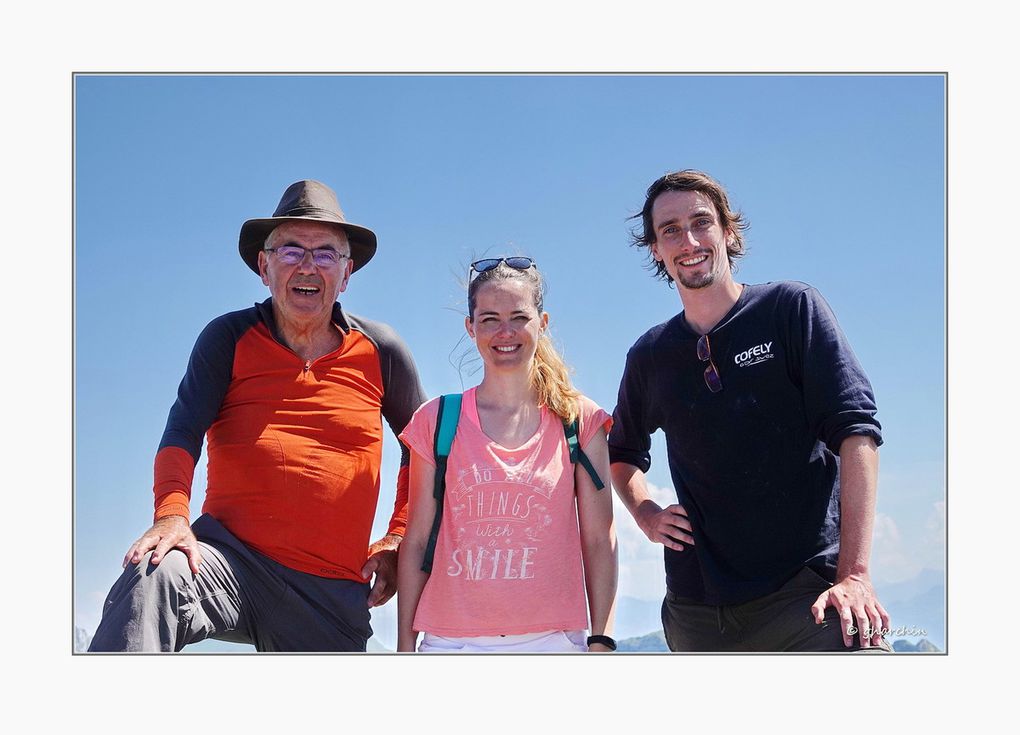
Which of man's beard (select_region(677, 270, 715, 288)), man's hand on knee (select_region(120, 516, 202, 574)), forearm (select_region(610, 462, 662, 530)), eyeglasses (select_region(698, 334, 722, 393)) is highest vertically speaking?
man's beard (select_region(677, 270, 715, 288))

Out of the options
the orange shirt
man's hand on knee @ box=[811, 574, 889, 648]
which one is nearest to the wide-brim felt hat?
the orange shirt

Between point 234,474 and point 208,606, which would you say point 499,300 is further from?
point 208,606

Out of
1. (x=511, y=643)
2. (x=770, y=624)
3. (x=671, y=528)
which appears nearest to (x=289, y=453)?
(x=511, y=643)

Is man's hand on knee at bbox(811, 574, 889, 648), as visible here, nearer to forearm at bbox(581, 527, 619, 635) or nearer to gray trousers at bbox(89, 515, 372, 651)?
forearm at bbox(581, 527, 619, 635)

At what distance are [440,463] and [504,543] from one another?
0.54 metres

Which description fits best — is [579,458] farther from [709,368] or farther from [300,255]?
[300,255]

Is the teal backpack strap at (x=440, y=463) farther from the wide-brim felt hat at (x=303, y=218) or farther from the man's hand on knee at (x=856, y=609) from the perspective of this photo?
the man's hand on knee at (x=856, y=609)

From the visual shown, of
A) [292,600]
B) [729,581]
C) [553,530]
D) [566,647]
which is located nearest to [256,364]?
[292,600]

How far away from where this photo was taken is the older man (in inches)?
223

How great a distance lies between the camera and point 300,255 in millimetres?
6227

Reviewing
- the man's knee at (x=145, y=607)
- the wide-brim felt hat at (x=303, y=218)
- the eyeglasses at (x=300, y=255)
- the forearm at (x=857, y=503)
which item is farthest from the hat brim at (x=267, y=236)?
the forearm at (x=857, y=503)

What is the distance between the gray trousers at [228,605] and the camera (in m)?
5.14

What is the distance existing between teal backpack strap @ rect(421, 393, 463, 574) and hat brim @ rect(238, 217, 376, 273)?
139cm

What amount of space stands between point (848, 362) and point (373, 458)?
2640 millimetres
